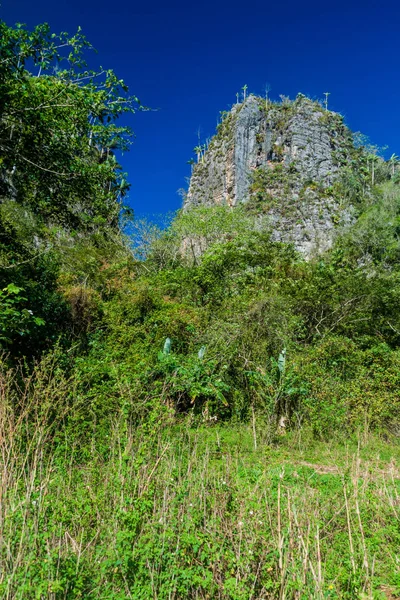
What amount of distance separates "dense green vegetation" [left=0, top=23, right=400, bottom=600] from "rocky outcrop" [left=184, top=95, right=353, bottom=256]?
18.7 meters

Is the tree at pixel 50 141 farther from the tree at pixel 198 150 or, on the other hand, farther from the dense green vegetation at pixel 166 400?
the tree at pixel 198 150

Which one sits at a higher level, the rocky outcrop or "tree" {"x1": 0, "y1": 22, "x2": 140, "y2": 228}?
the rocky outcrop

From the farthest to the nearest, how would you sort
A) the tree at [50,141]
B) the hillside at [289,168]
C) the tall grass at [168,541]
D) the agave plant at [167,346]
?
the hillside at [289,168] → the agave plant at [167,346] → the tree at [50,141] → the tall grass at [168,541]

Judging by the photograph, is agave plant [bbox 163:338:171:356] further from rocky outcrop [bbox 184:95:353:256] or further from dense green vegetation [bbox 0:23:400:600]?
rocky outcrop [bbox 184:95:353:256]

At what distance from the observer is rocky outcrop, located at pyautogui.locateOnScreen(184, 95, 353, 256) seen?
110 feet

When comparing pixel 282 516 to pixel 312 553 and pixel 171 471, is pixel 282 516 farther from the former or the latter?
pixel 171 471

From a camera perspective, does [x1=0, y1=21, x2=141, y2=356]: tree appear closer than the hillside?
Yes

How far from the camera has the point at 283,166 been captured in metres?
37.9

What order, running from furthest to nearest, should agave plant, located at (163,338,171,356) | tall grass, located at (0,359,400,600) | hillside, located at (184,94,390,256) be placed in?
hillside, located at (184,94,390,256)
agave plant, located at (163,338,171,356)
tall grass, located at (0,359,400,600)

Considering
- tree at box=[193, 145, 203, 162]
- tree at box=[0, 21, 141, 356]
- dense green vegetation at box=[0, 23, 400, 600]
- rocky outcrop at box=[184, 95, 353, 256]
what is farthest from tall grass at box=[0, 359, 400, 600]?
tree at box=[193, 145, 203, 162]

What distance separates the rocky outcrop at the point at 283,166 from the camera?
33541mm

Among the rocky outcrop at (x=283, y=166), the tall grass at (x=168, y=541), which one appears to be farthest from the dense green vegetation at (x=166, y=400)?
the rocky outcrop at (x=283, y=166)

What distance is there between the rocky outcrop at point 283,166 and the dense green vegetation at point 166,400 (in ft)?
61.3

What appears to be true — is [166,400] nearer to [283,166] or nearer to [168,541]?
[168,541]
